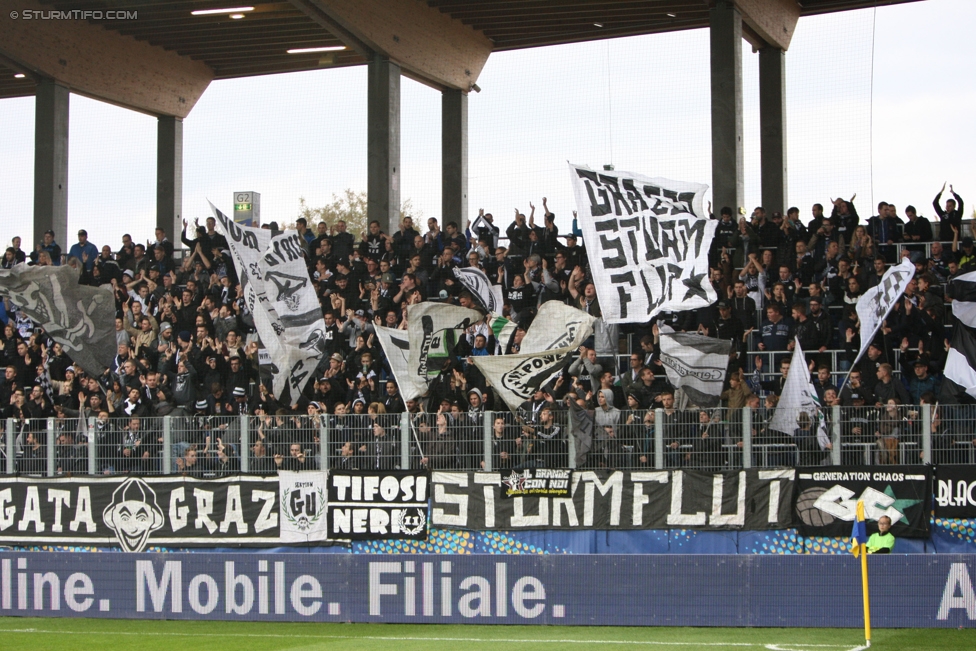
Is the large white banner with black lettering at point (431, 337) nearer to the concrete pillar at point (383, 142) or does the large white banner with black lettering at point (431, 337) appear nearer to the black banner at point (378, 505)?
the black banner at point (378, 505)

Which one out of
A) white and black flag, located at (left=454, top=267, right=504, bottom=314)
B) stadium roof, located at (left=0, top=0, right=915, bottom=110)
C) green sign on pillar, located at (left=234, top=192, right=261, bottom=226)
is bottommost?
white and black flag, located at (left=454, top=267, right=504, bottom=314)

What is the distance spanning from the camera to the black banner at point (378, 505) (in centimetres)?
1992

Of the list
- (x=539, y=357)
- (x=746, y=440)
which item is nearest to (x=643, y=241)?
(x=539, y=357)

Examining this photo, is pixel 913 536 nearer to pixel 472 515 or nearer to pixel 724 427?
pixel 724 427

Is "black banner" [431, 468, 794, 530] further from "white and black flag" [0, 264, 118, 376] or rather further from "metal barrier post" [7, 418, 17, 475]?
"white and black flag" [0, 264, 118, 376]

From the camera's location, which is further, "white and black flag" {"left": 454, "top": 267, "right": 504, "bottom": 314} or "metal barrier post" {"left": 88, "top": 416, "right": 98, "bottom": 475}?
"white and black flag" {"left": 454, "top": 267, "right": 504, "bottom": 314}

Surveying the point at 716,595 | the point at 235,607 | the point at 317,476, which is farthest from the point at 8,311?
the point at 716,595

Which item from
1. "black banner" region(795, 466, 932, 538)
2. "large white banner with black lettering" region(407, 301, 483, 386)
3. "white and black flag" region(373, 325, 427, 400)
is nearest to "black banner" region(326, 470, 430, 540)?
"white and black flag" region(373, 325, 427, 400)

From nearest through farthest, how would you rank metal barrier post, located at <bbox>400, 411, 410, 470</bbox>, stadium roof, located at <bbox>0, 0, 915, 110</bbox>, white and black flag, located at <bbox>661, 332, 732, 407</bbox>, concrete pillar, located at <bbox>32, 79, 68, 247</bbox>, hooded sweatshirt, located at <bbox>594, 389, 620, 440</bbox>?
1. white and black flag, located at <bbox>661, 332, 732, 407</bbox>
2. hooded sweatshirt, located at <bbox>594, 389, 620, 440</bbox>
3. metal barrier post, located at <bbox>400, 411, 410, 470</bbox>
4. stadium roof, located at <bbox>0, 0, 915, 110</bbox>
5. concrete pillar, located at <bbox>32, 79, 68, 247</bbox>

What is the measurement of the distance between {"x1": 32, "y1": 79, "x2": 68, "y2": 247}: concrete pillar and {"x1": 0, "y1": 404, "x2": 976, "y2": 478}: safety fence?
11890mm

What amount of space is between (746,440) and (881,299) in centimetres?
274

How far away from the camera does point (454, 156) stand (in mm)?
32938

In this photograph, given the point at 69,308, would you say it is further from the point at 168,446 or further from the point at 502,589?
the point at 502,589

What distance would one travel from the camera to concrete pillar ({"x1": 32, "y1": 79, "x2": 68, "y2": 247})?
32.5 m
